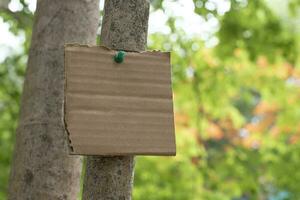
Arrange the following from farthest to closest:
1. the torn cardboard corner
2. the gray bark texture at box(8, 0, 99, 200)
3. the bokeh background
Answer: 1. the bokeh background
2. the gray bark texture at box(8, 0, 99, 200)
3. the torn cardboard corner

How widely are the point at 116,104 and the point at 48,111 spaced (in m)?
0.58

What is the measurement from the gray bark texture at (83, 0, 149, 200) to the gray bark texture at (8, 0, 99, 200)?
1.66 feet

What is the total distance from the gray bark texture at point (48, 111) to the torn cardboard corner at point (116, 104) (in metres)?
0.53

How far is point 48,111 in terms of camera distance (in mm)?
1650

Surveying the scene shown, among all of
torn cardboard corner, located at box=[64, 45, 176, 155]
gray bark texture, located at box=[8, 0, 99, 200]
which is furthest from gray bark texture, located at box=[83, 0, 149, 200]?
gray bark texture, located at box=[8, 0, 99, 200]

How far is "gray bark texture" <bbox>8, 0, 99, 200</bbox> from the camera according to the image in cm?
162

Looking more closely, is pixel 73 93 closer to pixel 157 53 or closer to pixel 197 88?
pixel 157 53

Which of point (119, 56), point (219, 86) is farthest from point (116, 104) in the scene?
point (219, 86)

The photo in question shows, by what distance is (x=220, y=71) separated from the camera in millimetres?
5207

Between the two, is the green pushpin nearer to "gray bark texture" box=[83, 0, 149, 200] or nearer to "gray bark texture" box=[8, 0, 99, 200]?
"gray bark texture" box=[83, 0, 149, 200]

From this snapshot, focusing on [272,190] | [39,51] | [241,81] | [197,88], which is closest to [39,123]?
[39,51]

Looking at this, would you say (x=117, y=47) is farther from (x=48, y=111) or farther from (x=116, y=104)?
(x=48, y=111)

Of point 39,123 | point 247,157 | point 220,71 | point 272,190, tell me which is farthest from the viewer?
point 272,190

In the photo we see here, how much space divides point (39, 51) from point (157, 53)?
25.8 inches
